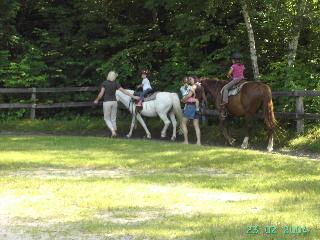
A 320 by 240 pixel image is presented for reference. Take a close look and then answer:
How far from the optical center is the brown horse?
15664mm

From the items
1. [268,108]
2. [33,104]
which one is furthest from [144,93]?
[33,104]

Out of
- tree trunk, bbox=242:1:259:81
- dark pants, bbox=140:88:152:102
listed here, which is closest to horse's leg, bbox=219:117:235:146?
tree trunk, bbox=242:1:259:81

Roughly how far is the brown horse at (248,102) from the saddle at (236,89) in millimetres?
82

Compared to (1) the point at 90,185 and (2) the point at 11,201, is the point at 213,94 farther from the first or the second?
(2) the point at 11,201

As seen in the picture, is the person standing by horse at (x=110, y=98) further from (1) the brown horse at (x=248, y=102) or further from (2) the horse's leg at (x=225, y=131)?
(2) the horse's leg at (x=225, y=131)

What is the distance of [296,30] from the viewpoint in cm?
1698

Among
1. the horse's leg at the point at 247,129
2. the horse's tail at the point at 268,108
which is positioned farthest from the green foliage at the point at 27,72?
the horse's tail at the point at 268,108

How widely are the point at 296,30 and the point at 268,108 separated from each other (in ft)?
9.52

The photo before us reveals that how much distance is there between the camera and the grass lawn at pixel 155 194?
20.7ft

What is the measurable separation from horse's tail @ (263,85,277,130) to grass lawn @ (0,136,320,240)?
290cm

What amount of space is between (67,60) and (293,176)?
15.2 m

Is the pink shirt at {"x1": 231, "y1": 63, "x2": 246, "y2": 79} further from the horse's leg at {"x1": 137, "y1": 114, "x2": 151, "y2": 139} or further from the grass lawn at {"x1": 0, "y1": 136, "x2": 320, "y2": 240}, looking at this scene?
the horse's leg at {"x1": 137, "y1": 114, "x2": 151, "y2": 139}

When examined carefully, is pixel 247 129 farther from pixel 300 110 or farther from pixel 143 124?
pixel 143 124

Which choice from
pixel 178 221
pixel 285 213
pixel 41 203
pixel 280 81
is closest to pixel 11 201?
pixel 41 203
